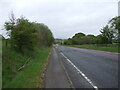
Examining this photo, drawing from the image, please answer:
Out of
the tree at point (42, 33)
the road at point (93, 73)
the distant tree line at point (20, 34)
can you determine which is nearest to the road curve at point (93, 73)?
the road at point (93, 73)

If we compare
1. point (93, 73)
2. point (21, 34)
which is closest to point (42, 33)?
point (21, 34)

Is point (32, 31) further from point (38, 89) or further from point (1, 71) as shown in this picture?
point (38, 89)

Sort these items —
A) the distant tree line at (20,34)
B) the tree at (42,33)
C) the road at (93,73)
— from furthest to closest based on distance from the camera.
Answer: the tree at (42,33), the distant tree line at (20,34), the road at (93,73)

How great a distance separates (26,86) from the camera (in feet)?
27.4

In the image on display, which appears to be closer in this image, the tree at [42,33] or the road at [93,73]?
the road at [93,73]

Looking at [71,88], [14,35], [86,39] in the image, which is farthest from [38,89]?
[86,39]

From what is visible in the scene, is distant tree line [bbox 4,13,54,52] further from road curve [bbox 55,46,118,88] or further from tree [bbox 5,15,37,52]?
road curve [bbox 55,46,118,88]

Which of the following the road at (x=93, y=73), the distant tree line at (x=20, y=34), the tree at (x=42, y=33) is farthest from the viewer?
the tree at (x=42, y=33)

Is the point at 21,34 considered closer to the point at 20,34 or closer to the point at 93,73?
the point at 20,34

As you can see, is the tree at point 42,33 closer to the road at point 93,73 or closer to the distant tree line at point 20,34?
the distant tree line at point 20,34

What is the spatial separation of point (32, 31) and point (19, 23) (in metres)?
2.18

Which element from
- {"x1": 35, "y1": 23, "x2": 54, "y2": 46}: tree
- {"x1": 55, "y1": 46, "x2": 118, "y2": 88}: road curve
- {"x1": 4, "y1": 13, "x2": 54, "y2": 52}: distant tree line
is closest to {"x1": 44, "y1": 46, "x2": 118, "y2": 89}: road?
{"x1": 55, "y1": 46, "x2": 118, "y2": 88}: road curve

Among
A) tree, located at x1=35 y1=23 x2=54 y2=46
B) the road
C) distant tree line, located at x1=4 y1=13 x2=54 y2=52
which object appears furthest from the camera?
tree, located at x1=35 y1=23 x2=54 y2=46

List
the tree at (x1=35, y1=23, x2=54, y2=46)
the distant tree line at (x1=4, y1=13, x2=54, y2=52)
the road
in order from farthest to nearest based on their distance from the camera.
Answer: the tree at (x1=35, y1=23, x2=54, y2=46)
the distant tree line at (x1=4, y1=13, x2=54, y2=52)
the road
